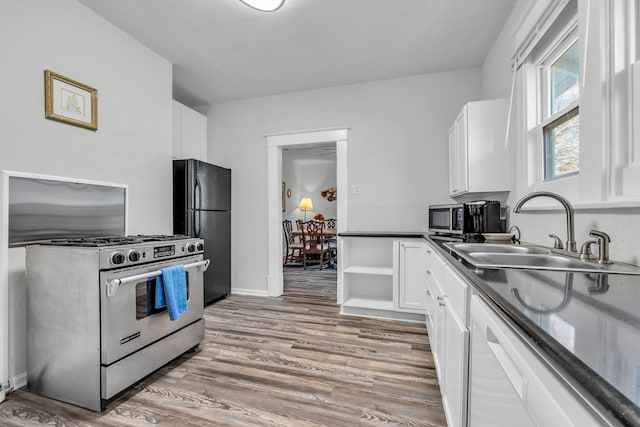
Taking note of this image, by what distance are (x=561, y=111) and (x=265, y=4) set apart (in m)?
1.98

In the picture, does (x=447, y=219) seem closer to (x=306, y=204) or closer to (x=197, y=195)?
(x=197, y=195)

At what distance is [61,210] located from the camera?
1972 millimetres

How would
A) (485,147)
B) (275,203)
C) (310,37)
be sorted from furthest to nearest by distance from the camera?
(275,203), (310,37), (485,147)

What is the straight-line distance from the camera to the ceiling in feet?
7.22

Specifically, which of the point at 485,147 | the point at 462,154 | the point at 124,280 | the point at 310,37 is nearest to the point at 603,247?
the point at 485,147

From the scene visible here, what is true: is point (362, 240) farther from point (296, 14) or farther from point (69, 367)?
point (69, 367)

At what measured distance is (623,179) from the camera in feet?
3.65

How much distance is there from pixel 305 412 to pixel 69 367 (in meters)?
1.32

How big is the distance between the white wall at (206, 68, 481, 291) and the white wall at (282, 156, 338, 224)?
349 cm

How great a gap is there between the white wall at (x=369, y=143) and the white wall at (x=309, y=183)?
349cm

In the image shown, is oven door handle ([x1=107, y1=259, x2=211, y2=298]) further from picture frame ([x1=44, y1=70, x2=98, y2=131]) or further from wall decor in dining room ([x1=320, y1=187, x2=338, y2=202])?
wall decor in dining room ([x1=320, y1=187, x2=338, y2=202])

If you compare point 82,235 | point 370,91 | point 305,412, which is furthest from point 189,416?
point 370,91

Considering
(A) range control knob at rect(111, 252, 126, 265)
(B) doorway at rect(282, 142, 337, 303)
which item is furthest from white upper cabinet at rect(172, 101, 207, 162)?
(B) doorway at rect(282, 142, 337, 303)

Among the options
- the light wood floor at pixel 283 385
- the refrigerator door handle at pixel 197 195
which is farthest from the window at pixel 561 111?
the refrigerator door handle at pixel 197 195
